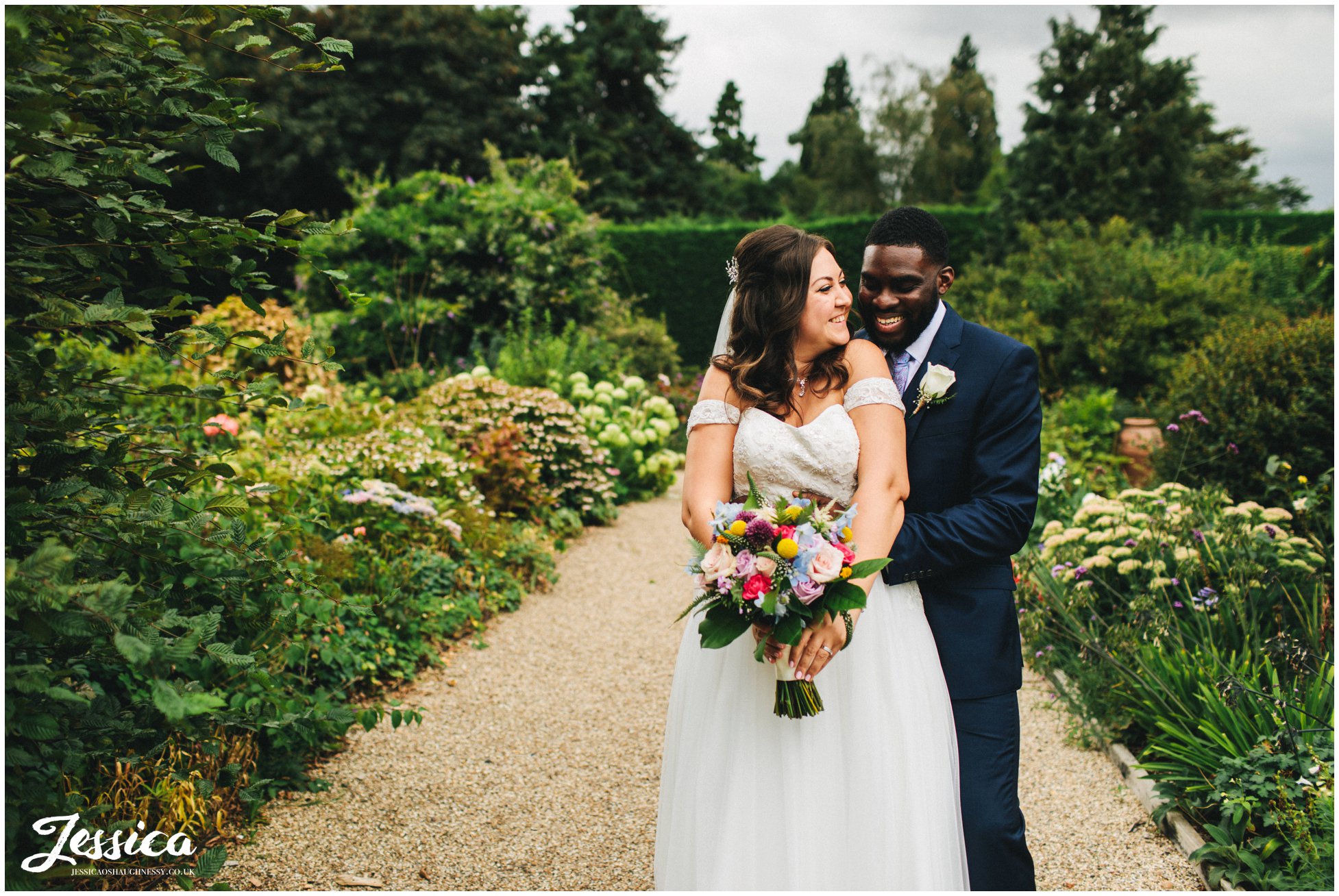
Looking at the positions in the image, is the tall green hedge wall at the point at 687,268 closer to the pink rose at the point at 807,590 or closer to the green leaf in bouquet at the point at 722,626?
the green leaf in bouquet at the point at 722,626

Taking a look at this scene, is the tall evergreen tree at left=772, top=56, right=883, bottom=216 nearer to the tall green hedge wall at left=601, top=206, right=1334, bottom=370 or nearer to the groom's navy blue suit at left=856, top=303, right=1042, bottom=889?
the tall green hedge wall at left=601, top=206, right=1334, bottom=370

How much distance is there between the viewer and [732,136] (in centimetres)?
3644

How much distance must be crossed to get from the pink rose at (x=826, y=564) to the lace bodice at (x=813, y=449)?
1.38 feet

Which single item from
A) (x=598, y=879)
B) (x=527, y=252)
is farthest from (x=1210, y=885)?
(x=527, y=252)

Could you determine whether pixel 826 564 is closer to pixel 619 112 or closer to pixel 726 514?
pixel 726 514

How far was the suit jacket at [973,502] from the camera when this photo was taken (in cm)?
224

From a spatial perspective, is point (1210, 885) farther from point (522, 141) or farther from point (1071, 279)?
point (522, 141)

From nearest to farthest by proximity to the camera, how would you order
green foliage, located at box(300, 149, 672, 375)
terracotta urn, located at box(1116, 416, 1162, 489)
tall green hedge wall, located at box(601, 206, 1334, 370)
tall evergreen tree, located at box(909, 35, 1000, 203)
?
1. terracotta urn, located at box(1116, 416, 1162, 489)
2. green foliage, located at box(300, 149, 672, 375)
3. tall green hedge wall, located at box(601, 206, 1334, 370)
4. tall evergreen tree, located at box(909, 35, 1000, 203)

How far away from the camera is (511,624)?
538 centimetres

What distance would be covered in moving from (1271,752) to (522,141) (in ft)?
73.3

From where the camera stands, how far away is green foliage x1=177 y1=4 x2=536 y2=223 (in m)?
19.4

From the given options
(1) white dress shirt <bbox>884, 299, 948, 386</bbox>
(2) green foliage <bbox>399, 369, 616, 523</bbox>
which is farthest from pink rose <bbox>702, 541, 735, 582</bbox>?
(2) green foliage <bbox>399, 369, 616, 523</bbox>

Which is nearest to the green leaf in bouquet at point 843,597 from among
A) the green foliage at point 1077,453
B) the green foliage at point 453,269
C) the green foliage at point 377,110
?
the green foliage at point 1077,453

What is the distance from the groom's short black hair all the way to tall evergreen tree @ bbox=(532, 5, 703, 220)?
21718 mm
